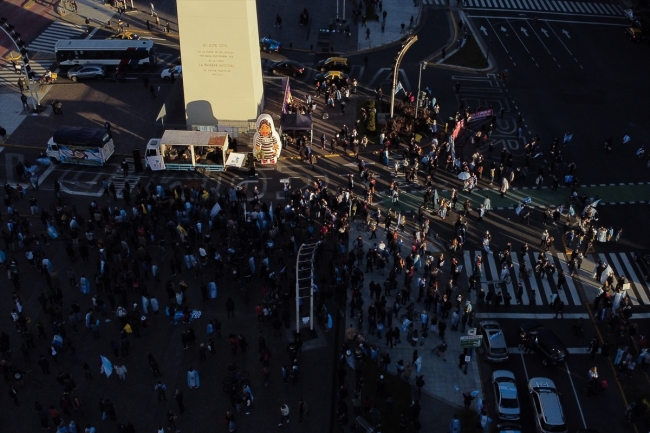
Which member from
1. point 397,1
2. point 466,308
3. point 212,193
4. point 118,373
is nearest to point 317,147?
point 212,193

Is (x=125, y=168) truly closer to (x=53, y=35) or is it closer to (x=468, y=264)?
(x=468, y=264)

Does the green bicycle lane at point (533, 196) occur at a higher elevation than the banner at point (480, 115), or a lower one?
lower

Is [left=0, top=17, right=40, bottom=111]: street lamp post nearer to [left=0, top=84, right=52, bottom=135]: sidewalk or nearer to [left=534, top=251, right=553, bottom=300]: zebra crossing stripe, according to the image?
[left=0, top=84, right=52, bottom=135]: sidewalk

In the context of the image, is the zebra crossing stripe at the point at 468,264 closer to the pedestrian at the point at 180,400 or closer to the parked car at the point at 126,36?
the pedestrian at the point at 180,400

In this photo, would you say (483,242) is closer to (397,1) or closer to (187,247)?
(187,247)

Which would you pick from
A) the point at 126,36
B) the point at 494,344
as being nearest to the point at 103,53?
the point at 126,36

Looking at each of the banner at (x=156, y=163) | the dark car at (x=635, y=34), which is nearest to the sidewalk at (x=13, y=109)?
the banner at (x=156, y=163)
